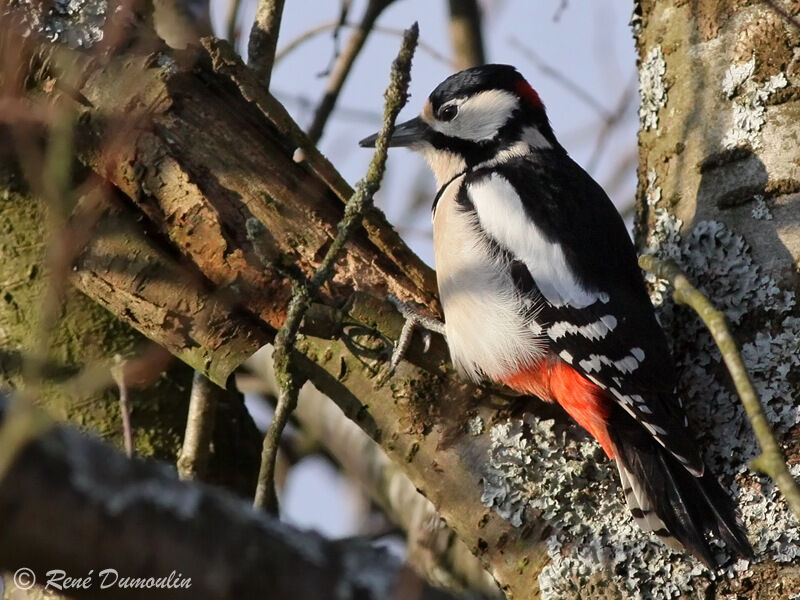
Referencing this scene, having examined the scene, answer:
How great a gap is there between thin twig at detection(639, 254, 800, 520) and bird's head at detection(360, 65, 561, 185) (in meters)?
1.68

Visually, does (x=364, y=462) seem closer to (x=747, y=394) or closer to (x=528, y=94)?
(x=528, y=94)

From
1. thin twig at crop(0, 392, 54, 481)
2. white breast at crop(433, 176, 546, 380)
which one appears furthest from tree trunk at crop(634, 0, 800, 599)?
thin twig at crop(0, 392, 54, 481)

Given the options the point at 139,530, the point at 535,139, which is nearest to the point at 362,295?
the point at 535,139

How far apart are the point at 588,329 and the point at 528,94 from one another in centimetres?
119

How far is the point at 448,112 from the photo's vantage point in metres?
3.70

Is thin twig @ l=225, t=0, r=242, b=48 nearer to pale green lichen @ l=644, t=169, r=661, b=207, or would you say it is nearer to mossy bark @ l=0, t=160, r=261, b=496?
mossy bark @ l=0, t=160, r=261, b=496

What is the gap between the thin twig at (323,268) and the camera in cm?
192

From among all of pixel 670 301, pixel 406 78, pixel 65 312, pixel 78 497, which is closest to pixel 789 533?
pixel 670 301

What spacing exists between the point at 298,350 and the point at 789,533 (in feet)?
4.17

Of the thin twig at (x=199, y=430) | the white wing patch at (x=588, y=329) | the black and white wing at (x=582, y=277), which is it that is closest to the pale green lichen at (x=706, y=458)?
the black and white wing at (x=582, y=277)

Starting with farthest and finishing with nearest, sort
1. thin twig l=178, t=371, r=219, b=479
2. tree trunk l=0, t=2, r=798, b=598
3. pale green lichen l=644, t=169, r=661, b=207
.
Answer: thin twig l=178, t=371, r=219, b=479 → pale green lichen l=644, t=169, r=661, b=207 → tree trunk l=0, t=2, r=798, b=598

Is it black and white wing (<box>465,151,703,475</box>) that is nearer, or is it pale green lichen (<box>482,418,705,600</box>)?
pale green lichen (<box>482,418,705,600</box>)

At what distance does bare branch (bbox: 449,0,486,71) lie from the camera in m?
4.14

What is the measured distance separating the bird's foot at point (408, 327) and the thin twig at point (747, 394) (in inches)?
30.6
